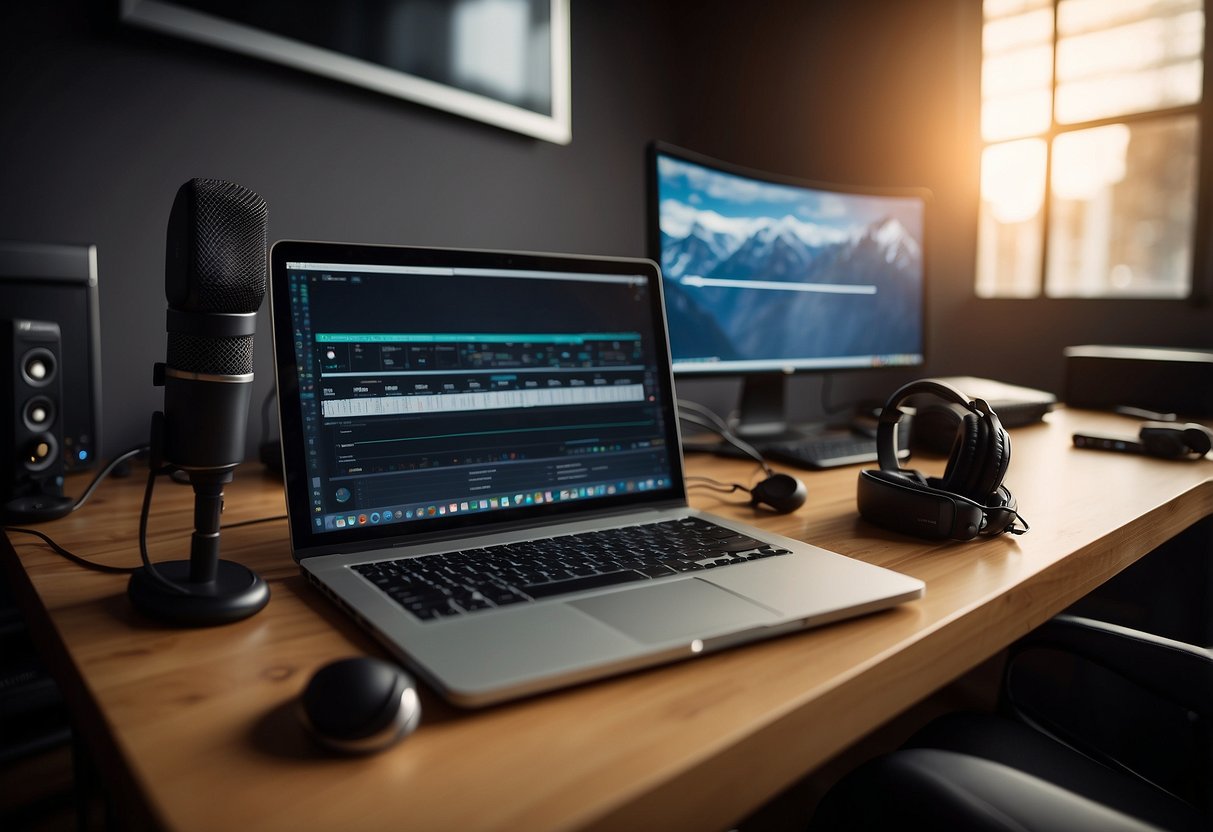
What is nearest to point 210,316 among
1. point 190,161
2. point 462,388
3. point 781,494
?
point 462,388

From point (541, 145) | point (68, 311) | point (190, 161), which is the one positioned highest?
point (541, 145)

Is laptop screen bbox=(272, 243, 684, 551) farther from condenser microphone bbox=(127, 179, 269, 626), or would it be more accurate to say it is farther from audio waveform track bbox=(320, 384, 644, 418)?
condenser microphone bbox=(127, 179, 269, 626)

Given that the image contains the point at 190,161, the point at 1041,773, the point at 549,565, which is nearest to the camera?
the point at 549,565

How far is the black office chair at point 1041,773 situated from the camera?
0.48m

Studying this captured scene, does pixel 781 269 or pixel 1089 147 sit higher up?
pixel 1089 147

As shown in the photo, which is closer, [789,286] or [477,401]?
[477,401]

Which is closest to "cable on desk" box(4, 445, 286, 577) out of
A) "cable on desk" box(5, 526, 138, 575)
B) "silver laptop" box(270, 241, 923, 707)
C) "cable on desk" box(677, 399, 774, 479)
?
"cable on desk" box(5, 526, 138, 575)

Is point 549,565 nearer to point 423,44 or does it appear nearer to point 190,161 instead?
point 190,161

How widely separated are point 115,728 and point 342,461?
A: 1.02 feet

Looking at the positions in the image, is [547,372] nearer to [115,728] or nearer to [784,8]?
[115,728]

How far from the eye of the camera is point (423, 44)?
4.40 feet

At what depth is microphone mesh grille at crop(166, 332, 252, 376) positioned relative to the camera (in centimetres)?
52

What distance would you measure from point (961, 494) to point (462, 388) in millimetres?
501

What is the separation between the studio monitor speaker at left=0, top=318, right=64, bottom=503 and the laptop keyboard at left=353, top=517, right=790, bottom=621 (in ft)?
1.50
